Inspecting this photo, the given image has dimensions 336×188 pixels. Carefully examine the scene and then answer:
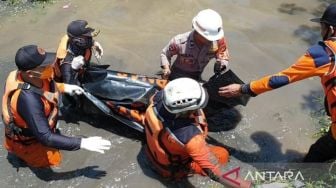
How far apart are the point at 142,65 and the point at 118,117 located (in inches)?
62.1

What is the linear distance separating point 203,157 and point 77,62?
213 cm

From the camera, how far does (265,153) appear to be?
225 inches

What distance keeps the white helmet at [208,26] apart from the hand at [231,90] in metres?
0.61

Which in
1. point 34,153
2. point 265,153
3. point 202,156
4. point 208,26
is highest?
point 208,26

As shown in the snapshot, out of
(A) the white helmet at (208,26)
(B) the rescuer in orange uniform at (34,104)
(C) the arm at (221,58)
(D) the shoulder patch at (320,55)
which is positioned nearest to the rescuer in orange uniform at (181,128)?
(B) the rescuer in orange uniform at (34,104)

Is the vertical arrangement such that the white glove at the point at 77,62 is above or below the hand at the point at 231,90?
above

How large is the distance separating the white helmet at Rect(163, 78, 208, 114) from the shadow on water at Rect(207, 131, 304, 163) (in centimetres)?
156

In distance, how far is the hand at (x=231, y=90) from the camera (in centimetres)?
511

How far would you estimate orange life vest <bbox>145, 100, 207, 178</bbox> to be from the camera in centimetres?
454

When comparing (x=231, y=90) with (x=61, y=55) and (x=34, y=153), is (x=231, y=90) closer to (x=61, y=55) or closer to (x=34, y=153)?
(x=61, y=55)

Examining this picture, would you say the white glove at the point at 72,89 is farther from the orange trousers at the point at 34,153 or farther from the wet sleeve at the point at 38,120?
the wet sleeve at the point at 38,120

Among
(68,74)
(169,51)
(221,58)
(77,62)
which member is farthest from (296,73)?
(68,74)

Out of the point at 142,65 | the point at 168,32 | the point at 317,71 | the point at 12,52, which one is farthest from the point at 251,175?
the point at 12,52

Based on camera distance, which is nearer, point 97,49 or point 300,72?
point 300,72
